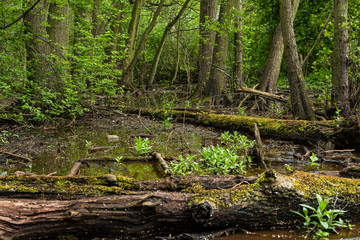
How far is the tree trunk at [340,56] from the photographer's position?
22.1ft

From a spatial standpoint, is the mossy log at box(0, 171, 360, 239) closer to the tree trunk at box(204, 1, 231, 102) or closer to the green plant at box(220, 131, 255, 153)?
the green plant at box(220, 131, 255, 153)

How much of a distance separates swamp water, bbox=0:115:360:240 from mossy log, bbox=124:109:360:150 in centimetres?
25

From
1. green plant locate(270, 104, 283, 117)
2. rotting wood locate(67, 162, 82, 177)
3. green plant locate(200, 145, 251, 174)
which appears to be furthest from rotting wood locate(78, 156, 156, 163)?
green plant locate(270, 104, 283, 117)

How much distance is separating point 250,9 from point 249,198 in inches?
587

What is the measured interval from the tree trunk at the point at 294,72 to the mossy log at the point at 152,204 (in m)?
4.83

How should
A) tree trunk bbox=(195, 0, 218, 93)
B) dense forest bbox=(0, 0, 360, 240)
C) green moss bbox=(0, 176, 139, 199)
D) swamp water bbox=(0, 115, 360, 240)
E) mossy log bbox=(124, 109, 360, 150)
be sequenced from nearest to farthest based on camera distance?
1. dense forest bbox=(0, 0, 360, 240)
2. green moss bbox=(0, 176, 139, 199)
3. swamp water bbox=(0, 115, 360, 240)
4. mossy log bbox=(124, 109, 360, 150)
5. tree trunk bbox=(195, 0, 218, 93)

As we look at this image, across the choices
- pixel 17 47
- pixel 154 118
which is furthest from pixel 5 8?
pixel 154 118

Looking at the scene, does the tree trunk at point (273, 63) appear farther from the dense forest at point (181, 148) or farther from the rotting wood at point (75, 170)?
the rotting wood at point (75, 170)

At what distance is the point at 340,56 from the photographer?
268 inches

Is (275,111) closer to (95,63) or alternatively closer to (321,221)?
(95,63)

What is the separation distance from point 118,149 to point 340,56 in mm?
6000

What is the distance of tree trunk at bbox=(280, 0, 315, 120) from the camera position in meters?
7.18

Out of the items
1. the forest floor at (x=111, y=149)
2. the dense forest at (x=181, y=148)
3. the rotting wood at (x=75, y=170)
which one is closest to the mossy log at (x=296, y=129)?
the dense forest at (x=181, y=148)

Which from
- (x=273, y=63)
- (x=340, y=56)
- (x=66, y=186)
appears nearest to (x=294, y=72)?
(x=340, y=56)
